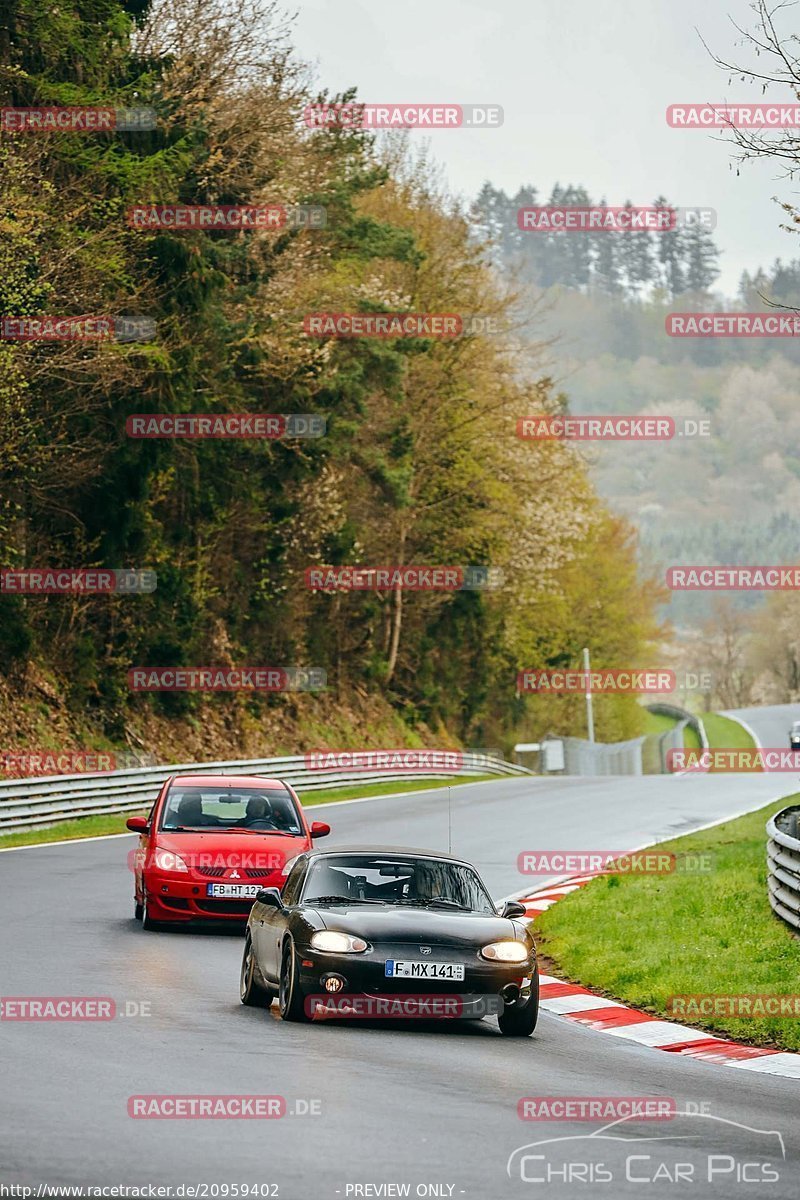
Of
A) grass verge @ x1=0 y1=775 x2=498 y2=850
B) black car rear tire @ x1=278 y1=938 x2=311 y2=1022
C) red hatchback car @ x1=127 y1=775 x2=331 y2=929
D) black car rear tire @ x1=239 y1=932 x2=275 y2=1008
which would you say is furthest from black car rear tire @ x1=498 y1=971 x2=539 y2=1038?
grass verge @ x1=0 y1=775 x2=498 y2=850

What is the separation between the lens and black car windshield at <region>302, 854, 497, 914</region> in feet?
40.6

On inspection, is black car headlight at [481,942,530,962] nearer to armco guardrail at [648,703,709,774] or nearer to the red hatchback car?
the red hatchback car

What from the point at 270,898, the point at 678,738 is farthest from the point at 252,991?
the point at 678,738

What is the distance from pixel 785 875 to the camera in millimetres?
16484

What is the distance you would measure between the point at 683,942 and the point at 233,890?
4297 millimetres

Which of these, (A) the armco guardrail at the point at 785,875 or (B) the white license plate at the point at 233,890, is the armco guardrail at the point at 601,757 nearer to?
(A) the armco guardrail at the point at 785,875

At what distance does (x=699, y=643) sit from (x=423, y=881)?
164 meters

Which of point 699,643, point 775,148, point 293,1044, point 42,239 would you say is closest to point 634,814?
point 42,239

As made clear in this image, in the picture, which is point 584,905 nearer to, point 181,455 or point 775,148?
point 775,148

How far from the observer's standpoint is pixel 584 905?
19.8 metres

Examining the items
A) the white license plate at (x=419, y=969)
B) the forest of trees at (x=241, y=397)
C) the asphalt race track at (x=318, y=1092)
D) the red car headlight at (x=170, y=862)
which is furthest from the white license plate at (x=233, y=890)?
the forest of trees at (x=241, y=397)

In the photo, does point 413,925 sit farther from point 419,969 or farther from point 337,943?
point 337,943

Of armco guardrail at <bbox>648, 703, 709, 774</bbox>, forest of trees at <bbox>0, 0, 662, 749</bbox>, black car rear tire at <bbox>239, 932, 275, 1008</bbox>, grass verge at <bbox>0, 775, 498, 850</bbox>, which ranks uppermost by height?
forest of trees at <bbox>0, 0, 662, 749</bbox>

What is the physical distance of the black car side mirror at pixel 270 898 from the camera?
1262 cm
